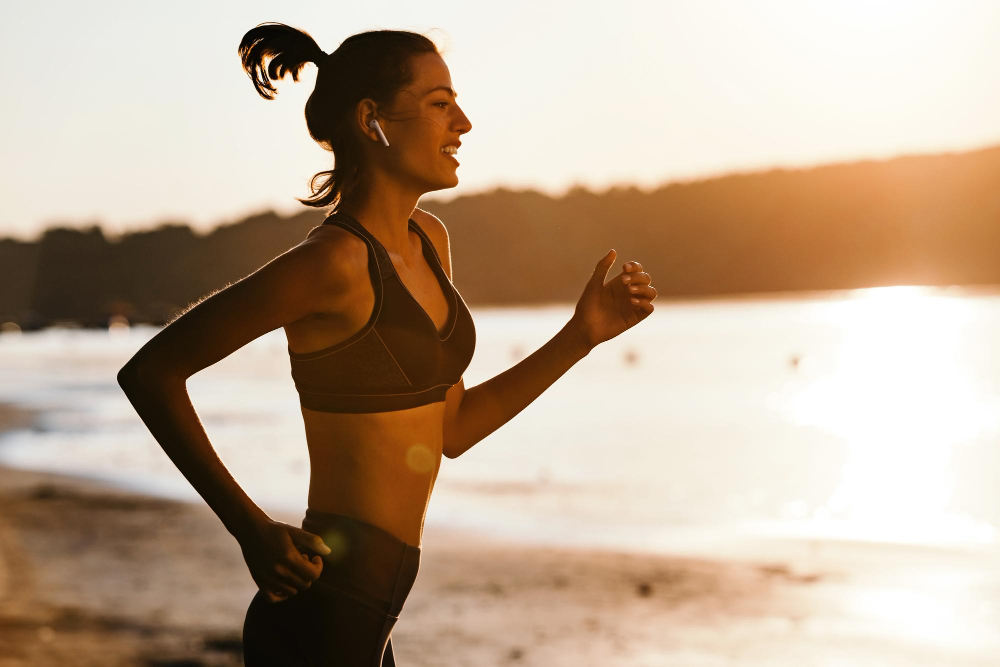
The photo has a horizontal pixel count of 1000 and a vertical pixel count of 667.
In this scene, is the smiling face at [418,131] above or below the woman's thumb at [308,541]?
above

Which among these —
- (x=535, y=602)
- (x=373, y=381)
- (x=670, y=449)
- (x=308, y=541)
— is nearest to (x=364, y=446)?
(x=373, y=381)

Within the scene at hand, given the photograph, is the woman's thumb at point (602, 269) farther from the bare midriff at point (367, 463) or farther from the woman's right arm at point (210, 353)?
the woman's right arm at point (210, 353)

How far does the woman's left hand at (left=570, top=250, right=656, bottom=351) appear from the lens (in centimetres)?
269

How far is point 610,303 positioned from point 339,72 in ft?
3.01

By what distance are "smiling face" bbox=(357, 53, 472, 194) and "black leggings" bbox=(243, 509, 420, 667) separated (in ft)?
2.52

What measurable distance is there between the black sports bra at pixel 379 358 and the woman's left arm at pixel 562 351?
0.42m

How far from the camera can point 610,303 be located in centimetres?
274

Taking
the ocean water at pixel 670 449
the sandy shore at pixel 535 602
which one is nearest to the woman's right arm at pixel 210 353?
the sandy shore at pixel 535 602

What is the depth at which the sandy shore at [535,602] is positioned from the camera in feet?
33.1

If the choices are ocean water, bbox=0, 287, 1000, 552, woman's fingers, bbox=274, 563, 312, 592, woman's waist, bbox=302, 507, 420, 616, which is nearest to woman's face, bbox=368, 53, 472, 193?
woman's waist, bbox=302, 507, 420, 616

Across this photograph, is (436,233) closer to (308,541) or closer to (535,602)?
(308,541)

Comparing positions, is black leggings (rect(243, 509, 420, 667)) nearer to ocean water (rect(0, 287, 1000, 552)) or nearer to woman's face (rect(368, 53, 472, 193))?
woman's face (rect(368, 53, 472, 193))

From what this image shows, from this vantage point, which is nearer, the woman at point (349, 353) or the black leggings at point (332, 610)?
the woman at point (349, 353)

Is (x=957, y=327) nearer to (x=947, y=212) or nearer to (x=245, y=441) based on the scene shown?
(x=947, y=212)
